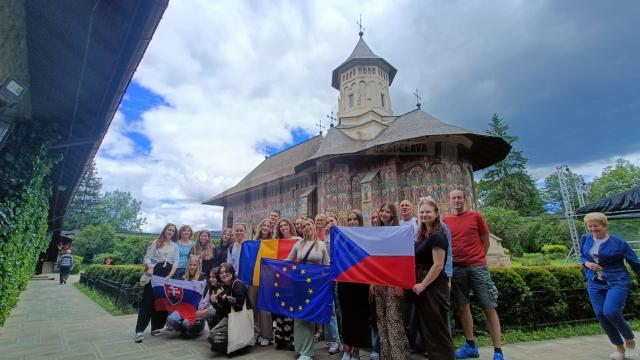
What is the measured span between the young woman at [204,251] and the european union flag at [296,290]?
1250 millimetres

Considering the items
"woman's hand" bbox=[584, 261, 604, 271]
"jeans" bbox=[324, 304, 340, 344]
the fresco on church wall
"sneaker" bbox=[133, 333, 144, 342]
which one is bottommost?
"sneaker" bbox=[133, 333, 144, 342]

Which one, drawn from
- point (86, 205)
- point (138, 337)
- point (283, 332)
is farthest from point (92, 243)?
point (283, 332)

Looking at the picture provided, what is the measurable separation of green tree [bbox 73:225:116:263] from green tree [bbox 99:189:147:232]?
1135 inches

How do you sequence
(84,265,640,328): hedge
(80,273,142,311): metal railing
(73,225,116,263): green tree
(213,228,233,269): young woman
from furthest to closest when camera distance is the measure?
(73,225,116,263): green tree → (80,273,142,311): metal railing → (213,228,233,269): young woman → (84,265,640,328): hedge

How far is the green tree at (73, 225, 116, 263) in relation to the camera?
28312 mm

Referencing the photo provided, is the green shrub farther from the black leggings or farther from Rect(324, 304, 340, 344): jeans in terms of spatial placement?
the black leggings

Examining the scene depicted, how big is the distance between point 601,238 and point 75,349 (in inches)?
271

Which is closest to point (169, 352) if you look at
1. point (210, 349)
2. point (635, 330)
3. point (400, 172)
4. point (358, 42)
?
point (210, 349)

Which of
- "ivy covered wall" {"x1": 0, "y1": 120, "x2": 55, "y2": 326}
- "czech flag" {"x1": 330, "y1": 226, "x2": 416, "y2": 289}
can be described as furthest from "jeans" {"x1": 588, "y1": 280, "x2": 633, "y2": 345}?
"ivy covered wall" {"x1": 0, "y1": 120, "x2": 55, "y2": 326}

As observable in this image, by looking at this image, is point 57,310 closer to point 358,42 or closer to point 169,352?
point 169,352

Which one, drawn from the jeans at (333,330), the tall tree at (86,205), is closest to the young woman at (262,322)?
the jeans at (333,330)

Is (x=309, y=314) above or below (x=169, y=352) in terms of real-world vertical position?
above

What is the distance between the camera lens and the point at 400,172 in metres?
15.8

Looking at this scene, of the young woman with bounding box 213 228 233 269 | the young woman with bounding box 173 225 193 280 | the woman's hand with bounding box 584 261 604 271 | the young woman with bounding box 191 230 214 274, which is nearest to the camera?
the woman's hand with bounding box 584 261 604 271
